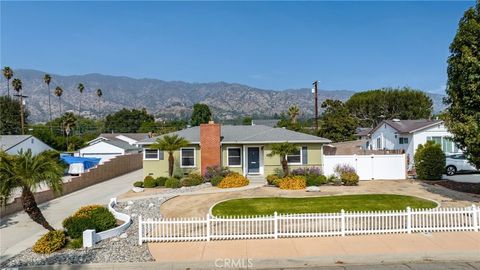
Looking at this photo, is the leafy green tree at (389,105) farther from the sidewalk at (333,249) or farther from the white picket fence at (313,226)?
the sidewalk at (333,249)

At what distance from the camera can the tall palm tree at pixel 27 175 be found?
13.1m

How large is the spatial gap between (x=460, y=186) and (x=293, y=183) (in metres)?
9.82

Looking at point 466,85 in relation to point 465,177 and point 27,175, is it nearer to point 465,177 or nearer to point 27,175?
point 465,177

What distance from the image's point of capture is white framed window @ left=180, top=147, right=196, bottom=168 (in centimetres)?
2895

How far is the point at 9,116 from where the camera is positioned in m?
82.2

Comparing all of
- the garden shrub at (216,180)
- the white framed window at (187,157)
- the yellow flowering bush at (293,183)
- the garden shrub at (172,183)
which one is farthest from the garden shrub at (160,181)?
the yellow flowering bush at (293,183)

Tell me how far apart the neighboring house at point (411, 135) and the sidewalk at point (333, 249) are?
1630 centimetres

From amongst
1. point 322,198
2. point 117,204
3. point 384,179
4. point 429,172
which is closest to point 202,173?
point 117,204

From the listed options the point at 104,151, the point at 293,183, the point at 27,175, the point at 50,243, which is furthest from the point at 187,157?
the point at 104,151

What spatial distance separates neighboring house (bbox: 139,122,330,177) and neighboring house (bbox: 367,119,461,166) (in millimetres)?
8612

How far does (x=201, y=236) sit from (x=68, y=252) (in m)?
4.34

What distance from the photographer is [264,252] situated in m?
12.4

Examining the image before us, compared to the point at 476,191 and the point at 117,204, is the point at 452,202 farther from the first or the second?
the point at 117,204

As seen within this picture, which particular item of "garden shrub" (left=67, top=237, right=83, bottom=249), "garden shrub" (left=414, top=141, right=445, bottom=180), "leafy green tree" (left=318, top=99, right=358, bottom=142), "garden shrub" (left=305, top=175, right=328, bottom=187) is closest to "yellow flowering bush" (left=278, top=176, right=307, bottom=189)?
"garden shrub" (left=305, top=175, right=328, bottom=187)
